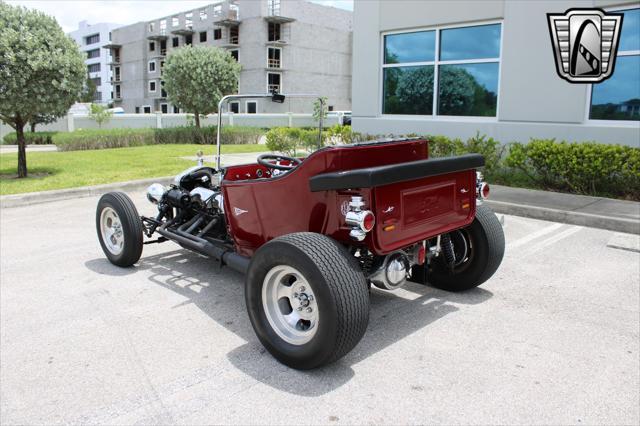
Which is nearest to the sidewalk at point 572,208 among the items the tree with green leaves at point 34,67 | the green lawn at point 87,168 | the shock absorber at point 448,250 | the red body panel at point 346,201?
the shock absorber at point 448,250

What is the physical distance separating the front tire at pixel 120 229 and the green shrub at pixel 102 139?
15326 mm

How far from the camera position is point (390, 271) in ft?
11.7

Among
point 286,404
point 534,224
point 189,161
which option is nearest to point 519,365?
point 286,404

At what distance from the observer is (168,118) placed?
31.8 m

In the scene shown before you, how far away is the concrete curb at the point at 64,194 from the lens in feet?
29.3

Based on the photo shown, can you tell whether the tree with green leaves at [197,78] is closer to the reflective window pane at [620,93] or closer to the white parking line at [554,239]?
the reflective window pane at [620,93]

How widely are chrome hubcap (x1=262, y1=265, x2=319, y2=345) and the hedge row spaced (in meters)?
18.1

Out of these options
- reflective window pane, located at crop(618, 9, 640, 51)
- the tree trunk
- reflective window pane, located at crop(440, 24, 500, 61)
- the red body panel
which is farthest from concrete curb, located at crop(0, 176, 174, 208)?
reflective window pane, located at crop(618, 9, 640, 51)

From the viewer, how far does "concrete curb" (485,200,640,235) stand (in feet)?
23.2

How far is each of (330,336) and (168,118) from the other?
30673 mm

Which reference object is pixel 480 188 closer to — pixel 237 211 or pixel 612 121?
pixel 237 211

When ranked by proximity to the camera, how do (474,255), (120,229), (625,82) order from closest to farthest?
(474,255)
(120,229)
(625,82)

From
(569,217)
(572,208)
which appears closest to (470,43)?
(572,208)

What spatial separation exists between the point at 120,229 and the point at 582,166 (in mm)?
7150
